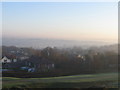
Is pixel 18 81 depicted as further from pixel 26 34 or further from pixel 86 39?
pixel 86 39

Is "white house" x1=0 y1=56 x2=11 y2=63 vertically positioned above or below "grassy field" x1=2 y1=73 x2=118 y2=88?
above

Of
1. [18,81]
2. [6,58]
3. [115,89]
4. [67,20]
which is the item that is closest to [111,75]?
[115,89]

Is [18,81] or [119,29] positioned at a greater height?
[119,29]

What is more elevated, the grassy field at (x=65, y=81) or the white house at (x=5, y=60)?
the white house at (x=5, y=60)

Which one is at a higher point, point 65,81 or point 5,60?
point 5,60

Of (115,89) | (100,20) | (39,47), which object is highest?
(100,20)

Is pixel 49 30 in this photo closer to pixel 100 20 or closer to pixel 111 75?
pixel 100 20
